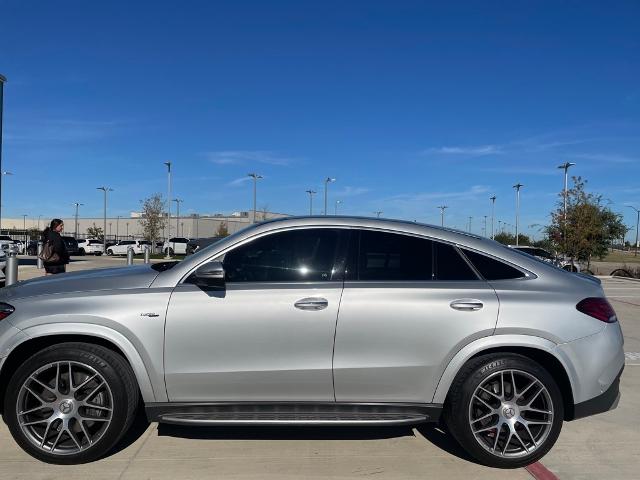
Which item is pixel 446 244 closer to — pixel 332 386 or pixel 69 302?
pixel 332 386

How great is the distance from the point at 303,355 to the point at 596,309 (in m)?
2.09

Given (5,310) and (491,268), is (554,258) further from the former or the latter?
(5,310)

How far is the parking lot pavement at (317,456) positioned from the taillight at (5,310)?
1.02 meters

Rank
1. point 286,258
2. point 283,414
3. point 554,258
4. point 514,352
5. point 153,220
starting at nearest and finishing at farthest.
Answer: point 283,414 < point 514,352 < point 286,258 < point 554,258 < point 153,220

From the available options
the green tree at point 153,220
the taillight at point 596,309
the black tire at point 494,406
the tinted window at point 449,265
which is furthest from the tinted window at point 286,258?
the green tree at point 153,220

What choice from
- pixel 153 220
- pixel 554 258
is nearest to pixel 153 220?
pixel 153 220

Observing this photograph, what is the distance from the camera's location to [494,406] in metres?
3.72

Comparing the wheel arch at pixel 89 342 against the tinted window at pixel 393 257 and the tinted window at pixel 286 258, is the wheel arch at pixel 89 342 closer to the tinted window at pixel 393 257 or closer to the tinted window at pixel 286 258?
the tinted window at pixel 286 258

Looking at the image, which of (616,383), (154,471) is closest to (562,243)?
(616,383)

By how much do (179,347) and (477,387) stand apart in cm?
206

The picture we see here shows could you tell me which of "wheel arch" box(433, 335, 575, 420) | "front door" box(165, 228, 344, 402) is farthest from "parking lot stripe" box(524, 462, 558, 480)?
"front door" box(165, 228, 344, 402)

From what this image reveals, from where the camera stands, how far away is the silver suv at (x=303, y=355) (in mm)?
3584

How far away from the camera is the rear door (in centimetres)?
361

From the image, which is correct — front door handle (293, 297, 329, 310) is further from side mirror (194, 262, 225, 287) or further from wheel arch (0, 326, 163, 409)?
wheel arch (0, 326, 163, 409)
